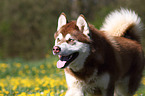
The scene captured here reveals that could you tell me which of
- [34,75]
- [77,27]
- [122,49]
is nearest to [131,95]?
[122,49]

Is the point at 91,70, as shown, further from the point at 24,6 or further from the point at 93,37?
the point at 24,6

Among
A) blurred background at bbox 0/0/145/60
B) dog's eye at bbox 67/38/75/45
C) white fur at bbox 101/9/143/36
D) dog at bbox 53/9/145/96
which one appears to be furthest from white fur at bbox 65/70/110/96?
blurred background at bbox 0/0/145/60

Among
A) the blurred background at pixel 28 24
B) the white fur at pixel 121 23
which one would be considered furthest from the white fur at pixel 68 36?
the blurred background at pixel 28 24

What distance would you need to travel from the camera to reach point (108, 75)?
3.27m

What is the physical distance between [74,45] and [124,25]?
5.32 feet

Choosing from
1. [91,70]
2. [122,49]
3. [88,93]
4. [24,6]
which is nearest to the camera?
[91,70]

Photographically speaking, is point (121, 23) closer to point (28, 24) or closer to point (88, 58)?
point (88, 58)

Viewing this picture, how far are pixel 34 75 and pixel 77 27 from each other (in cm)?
638

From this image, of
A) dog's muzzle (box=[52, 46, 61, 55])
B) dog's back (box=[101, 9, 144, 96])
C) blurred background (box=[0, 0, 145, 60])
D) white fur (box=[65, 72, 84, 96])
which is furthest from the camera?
blurred background (box=[0, 0, 145, 60])

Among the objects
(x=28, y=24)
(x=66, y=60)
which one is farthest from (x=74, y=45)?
(x=28, y=24)

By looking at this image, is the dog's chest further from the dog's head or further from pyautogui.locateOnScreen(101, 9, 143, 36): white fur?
pyautogui.locateOnScreen(101, 9, 143, 36): white fur

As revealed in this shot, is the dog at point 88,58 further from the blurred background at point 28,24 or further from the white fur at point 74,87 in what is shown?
the blurred background at point 28,24

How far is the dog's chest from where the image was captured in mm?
3217

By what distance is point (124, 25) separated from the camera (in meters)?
4.35
